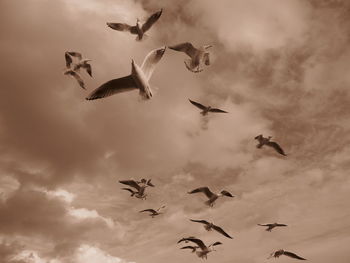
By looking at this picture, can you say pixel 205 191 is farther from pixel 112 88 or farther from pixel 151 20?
pixel 112 88

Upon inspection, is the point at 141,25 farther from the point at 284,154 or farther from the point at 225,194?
the point at 284,154

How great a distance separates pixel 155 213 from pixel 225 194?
753 centimetres

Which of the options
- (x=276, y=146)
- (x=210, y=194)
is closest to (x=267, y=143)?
(x=276, y=146)

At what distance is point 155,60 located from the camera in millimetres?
12891

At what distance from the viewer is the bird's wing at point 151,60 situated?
501 inches

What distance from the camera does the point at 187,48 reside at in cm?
2191

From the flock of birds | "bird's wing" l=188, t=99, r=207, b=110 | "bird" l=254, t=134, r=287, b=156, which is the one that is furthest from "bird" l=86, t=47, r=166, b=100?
"bird" l=254, t=134, r=287, b=156

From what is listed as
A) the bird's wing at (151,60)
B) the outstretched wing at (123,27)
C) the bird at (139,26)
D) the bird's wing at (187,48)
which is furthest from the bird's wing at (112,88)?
the bird's wing at (187,48)

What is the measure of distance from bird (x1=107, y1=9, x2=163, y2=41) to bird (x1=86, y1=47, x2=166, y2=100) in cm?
617

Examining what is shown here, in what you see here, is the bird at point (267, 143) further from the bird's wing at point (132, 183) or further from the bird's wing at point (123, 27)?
the bird's wing at point (123, 27)

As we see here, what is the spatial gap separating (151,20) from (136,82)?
7605 millimetres

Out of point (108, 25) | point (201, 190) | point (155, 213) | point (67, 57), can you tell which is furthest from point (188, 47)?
point (155, 213)

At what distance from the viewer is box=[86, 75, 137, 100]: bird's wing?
13234mm

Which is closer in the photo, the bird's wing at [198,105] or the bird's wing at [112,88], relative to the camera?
the bird's wing at [112,88]
